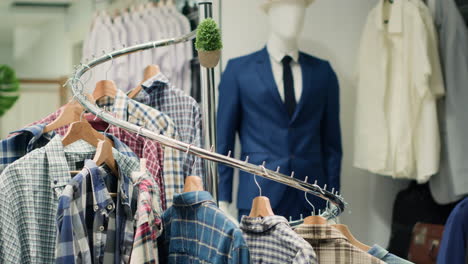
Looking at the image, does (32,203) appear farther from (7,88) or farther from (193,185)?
(7,88)

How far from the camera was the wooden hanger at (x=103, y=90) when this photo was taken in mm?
1672

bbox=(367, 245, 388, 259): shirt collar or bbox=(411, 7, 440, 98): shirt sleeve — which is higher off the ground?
bbox=(411, 7, 440, 98): shirt sleeve

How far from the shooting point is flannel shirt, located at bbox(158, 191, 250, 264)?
1.10 m

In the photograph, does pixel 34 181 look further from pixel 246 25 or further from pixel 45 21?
pixel 45 21

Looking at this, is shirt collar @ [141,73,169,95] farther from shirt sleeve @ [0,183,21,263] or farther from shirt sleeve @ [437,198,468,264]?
shirt sleeve @ [437,198,468,264]

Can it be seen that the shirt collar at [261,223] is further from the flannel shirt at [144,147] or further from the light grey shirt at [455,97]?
the light grey shirt at [455,97]

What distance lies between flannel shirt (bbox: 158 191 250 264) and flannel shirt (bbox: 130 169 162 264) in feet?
0.12

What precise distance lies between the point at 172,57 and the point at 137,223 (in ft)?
4.76

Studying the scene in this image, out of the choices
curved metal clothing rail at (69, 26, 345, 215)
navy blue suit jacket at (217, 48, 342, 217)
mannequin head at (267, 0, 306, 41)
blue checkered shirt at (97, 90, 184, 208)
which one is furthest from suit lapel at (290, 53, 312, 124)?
curved metal clothing rail at (69, 26, 345, 215)

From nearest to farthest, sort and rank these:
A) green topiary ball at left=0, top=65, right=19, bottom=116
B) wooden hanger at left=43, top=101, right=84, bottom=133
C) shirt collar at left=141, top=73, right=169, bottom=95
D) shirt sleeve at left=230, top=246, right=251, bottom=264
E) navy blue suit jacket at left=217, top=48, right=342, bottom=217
Result: shirt sleeve at left=230, top=246, right=251, bottom=264 < wooden hanger at left=43, top=101, right=84, bottom=133 < shirt collar at left=141, top=73, right=169, bottom=95 < navy blue suit jacket at left=217, top=48, right=342, bottom=217 < green topiary ball at left=0, top=65, right=19, bottom=116

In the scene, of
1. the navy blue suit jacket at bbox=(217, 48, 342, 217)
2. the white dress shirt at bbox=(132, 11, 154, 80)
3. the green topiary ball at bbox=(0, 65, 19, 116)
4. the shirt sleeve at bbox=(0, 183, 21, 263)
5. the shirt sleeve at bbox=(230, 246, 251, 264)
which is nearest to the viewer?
the shirt sleeve at bbox=(230, 246, 251, 264)

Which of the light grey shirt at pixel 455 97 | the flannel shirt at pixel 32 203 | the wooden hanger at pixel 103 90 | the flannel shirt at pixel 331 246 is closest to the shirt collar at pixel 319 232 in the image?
the flannel shirt at pixel 331 246

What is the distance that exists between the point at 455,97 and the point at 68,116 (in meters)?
1.72

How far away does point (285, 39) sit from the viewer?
2.44 m
